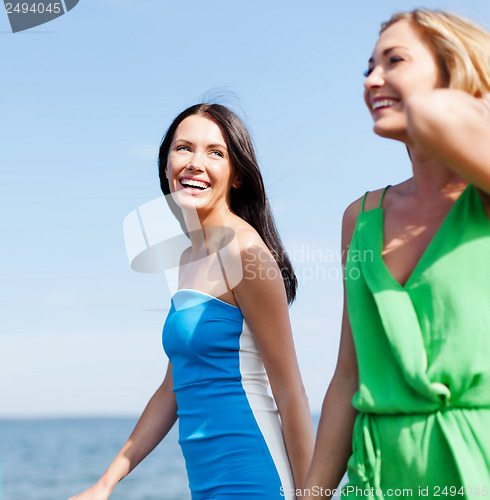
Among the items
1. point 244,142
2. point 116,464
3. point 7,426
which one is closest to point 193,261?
point 244,142

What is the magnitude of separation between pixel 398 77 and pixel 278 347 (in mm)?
1232

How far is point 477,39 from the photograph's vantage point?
62.9 inches

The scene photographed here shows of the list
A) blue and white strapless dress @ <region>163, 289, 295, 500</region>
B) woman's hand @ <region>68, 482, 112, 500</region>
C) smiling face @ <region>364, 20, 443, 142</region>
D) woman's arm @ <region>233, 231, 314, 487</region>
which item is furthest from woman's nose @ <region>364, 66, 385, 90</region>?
woman's hand @ <region>68, 482, 112, 500</region>

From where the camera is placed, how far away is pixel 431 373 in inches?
58.1

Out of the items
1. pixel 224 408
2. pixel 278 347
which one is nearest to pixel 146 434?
pixel 224 408

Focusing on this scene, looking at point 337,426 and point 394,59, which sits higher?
point 394,59

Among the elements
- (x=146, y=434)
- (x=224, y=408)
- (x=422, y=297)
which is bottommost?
(x=146, y=434)

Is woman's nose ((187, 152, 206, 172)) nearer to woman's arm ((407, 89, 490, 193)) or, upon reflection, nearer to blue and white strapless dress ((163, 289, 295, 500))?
blue and white strapless dress ((163, 289, 295, 500))

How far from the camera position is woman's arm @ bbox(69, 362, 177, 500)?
2871 millimetres

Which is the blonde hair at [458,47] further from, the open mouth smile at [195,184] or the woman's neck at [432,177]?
the open mouth smile at [195,184]

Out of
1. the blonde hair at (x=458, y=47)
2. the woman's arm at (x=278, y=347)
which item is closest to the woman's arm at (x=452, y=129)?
the blonde hair at (x=458, y=47)

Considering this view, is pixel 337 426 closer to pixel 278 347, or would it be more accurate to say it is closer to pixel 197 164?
pixel 278 347

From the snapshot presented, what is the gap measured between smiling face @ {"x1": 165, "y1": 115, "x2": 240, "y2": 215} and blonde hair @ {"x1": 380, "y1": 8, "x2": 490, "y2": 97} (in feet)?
4.66

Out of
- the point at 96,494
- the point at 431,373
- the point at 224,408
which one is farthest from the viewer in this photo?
the point at 96,494
